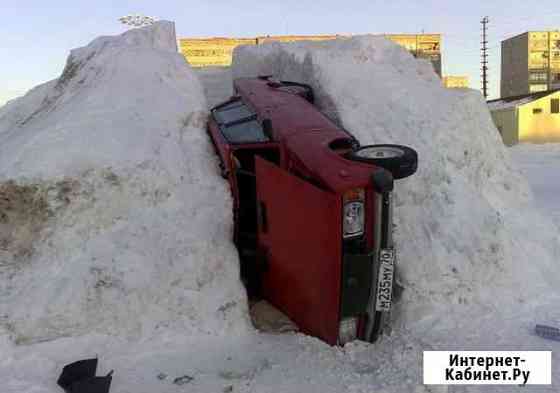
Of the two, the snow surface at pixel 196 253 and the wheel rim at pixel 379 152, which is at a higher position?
the wheel rim at pixel 379 152

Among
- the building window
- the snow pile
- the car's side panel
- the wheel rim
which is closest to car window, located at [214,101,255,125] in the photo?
the snow pile

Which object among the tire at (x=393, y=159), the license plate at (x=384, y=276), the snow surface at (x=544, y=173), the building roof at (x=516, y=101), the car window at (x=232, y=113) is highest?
the building roof at (x=516, y=101)

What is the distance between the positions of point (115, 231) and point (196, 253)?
0.76m

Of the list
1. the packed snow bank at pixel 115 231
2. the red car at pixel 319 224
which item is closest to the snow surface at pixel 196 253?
the packed snow bank at pixel 115 231

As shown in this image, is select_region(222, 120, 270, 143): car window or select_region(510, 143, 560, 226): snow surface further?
select_region(510, 143, 560, 226): snow surface

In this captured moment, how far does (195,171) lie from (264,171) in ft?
3.76

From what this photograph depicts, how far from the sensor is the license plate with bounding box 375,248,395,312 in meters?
3.70

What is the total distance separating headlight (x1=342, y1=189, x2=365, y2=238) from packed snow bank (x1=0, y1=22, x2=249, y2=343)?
1.25m

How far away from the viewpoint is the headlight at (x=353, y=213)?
3.58 meters

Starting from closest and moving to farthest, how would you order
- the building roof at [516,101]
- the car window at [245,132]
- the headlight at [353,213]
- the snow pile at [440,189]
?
the headlight at [353,213]
the snow pile at [440,189]
the car window at [245,132]
the building roof at [516,101]

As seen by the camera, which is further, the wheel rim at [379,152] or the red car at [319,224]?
the wheel rim at [379,152]

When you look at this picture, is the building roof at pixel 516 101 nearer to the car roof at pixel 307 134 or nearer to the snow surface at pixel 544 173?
the snow surface at pixel 544 173

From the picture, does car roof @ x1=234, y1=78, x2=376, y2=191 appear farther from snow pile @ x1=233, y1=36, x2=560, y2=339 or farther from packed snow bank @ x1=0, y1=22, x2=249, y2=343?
packed snow bank @ x1=0, y1=22, x2=249, y2=343

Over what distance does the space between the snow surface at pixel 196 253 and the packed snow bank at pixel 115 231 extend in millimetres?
13
